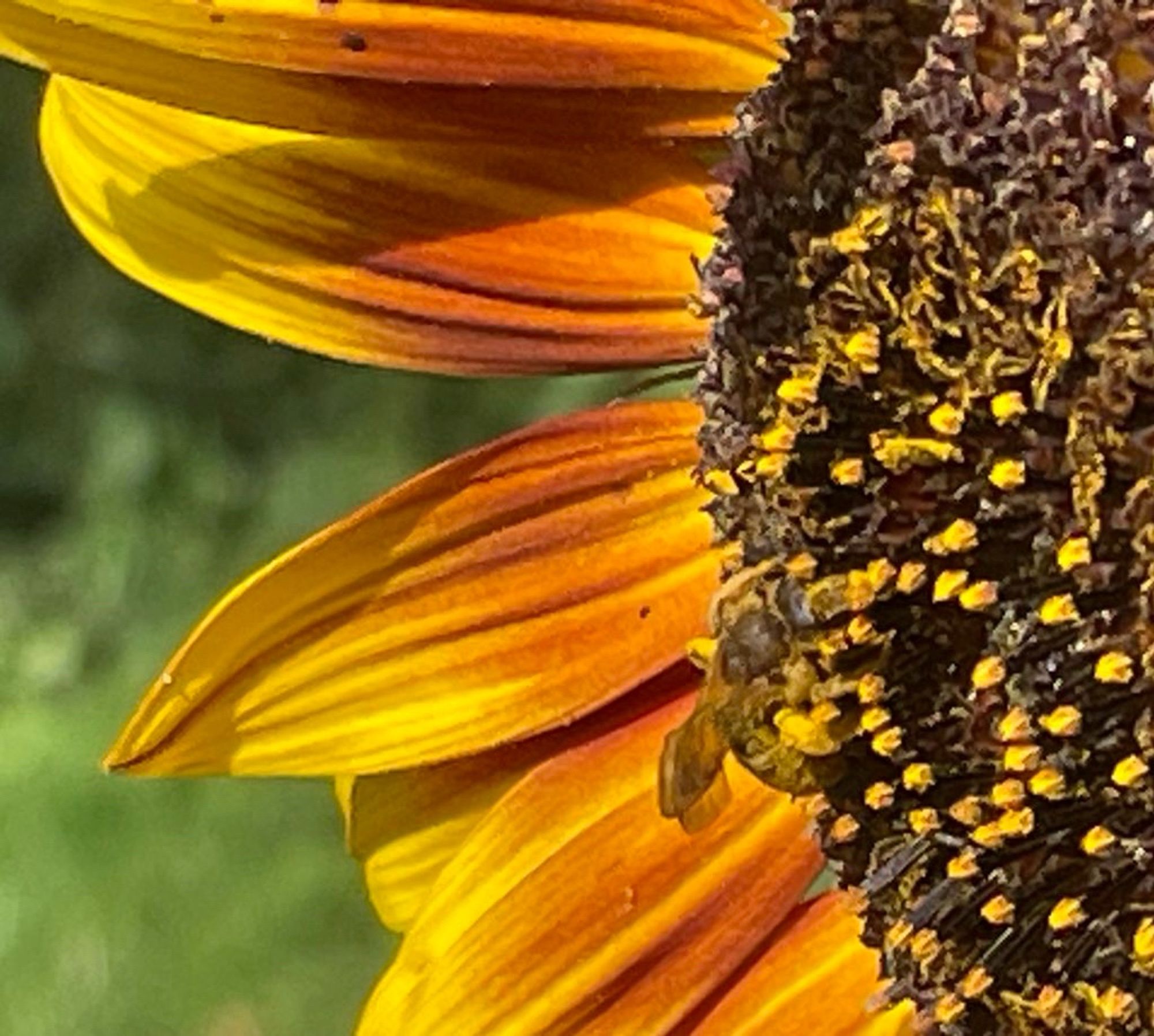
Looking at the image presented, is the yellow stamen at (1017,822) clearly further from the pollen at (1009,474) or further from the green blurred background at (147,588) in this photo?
the green blurred background at (147,588)

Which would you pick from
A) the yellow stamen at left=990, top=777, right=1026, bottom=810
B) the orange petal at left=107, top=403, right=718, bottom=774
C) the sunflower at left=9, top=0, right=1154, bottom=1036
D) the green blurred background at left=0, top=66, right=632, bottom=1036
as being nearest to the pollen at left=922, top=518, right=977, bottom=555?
the sunflower at left=9, top=0, right=1154, bottom=1036

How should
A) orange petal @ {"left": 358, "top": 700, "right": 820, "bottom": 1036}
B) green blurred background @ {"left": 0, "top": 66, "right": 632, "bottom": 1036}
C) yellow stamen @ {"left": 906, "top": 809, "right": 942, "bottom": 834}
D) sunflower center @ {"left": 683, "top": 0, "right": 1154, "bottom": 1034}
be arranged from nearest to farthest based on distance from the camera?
sunflower center @ {"left": 683, "top": 0, "right": 1154, "bottom": 1034} → yellow stamen @ {"left": 906, "top": 809, "right": 942, "bottom": 834} → orange petal @ {"left": 358, "top": 700, "right": 820, "bottom": 1036} → green blurred background @ {"left": 0, "top": 66, "right": 632, "bottom": 1036}

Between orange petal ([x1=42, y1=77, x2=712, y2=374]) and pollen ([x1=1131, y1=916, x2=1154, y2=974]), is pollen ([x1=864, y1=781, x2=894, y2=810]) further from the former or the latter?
orange petal ([x1=42, y1=77, x2=712, y2=374])

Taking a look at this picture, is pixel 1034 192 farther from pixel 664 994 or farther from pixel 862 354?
pixel 664 994

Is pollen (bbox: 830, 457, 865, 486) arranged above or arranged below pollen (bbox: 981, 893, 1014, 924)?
above

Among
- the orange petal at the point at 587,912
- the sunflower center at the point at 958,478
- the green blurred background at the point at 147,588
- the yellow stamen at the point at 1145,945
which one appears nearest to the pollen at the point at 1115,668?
the sunflower center at the point at 958,478

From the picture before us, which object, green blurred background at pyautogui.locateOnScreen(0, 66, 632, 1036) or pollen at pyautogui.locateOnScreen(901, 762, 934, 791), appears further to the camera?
green blurred background at pyautogui.locateOnScreen(0, 66, 632, 1036)

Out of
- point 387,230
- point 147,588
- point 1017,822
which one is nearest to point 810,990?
point 1017,822
